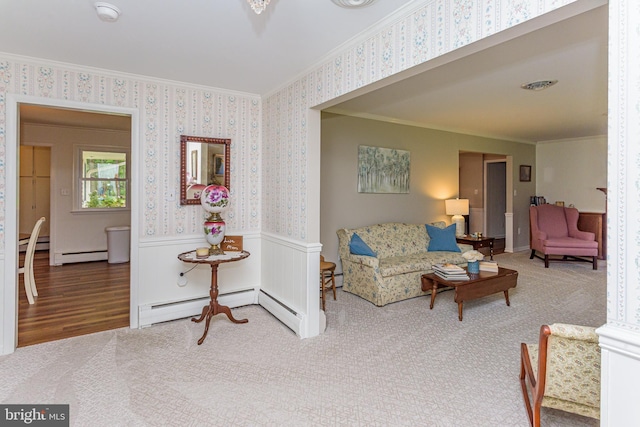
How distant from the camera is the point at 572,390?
1.55 metres

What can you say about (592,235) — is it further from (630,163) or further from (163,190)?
(163,190)

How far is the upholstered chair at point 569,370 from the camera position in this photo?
4.81ft

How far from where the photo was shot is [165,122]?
10.8 ft

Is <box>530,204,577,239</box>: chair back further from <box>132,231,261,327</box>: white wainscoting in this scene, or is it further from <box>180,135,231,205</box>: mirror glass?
<box>180,135,231,205</box>: mirror glass

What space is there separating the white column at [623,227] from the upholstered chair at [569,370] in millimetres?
288

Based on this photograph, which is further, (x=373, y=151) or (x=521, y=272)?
(x=521, y=272)

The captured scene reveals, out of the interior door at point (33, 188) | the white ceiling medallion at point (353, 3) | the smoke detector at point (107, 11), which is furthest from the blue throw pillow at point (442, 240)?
the interior door at point (33, 188)

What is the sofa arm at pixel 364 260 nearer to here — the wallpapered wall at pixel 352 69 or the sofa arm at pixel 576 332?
the wallpapered wall at pixel 352 69

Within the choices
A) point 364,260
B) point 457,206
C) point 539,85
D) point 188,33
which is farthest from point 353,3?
point 457,206

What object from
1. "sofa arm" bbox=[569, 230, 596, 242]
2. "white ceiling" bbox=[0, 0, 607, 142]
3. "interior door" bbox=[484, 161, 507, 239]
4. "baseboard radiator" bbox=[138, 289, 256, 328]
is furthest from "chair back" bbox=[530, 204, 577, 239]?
"baseboard radiator" bbox=[138, 289, 256, 328]

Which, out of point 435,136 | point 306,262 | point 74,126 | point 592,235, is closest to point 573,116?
point 435,136

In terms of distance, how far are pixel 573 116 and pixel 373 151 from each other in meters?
2.87

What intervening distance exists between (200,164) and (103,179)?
3.95m

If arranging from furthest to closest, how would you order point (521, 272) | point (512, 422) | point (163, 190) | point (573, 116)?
point (521, 272), point (573, 116), point (163, 190), point (512, 422)
